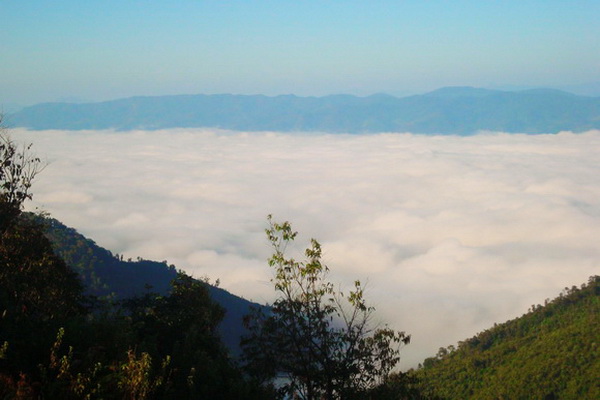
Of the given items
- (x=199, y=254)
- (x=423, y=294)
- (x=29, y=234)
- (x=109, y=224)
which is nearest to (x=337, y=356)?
(x=29, y=234)

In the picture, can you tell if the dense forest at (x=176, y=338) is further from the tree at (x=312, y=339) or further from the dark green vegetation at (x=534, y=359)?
the dark green vegetation at (x=534, y=359)

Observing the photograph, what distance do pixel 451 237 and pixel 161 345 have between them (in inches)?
6846

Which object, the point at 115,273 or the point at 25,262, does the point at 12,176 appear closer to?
the point at 25,262

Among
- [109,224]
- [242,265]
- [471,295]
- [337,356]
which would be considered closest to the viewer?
[337,356]

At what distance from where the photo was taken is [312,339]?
44.2 feet

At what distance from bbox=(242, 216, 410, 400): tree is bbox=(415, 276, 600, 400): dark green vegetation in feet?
81.1

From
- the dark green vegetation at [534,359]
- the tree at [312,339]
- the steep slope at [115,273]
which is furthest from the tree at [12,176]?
the steep slope at [115,273]

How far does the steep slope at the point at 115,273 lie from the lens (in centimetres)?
6291

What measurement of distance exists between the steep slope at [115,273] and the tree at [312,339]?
47.3 m

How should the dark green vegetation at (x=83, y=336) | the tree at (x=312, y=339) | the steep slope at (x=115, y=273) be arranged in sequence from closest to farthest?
the dark green vegetation at (x=83, y=336), the tree at (x=312, y=339), the steep slope at (x=115, y=273)

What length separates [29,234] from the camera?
1747 centimetres

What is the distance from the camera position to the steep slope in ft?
206

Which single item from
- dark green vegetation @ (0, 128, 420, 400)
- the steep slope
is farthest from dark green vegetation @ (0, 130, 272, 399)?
the steep slope

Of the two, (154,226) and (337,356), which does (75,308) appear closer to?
(337,356)
